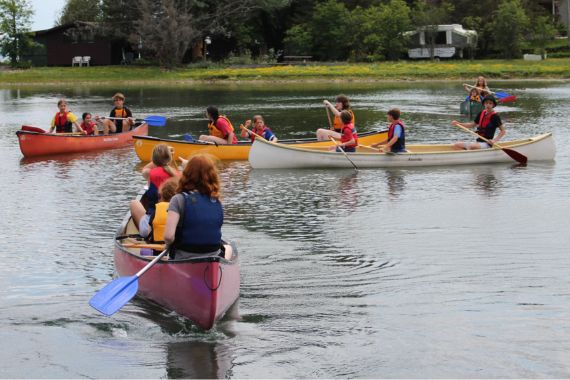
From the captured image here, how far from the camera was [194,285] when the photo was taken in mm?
9734

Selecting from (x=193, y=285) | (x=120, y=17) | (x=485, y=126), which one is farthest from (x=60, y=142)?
(x=120, y=17)

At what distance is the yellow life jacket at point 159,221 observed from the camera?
10.8 metres

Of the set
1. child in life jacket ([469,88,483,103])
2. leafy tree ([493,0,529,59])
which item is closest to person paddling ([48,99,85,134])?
child in life jacket ([469,88,483,103])

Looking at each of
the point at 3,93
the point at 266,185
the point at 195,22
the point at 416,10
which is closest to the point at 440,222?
the point at 266,185

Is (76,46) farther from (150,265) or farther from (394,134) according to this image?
(150,265)

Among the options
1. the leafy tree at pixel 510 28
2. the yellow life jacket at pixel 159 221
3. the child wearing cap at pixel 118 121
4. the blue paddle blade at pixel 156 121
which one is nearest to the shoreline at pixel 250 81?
the leafy tree at pixel 510 28

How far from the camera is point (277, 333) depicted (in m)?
10.1

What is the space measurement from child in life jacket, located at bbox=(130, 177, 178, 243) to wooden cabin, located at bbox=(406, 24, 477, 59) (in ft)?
222

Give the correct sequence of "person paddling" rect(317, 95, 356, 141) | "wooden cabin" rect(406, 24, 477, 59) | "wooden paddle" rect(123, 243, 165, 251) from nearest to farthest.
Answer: "wooden paddle" rect(123, 243, 165, 251), "person paddling" rect(317, 95, 356, 141), "wooden cabin" rect(406, 24, 477, 59)

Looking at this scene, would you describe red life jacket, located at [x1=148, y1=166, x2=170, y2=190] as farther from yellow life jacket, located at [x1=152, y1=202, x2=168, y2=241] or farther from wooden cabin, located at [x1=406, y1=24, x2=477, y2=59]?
wooden cabin, located at [x1=406, y1=24, x2=477, y2=59]

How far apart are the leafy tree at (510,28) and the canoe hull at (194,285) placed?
67796 mm

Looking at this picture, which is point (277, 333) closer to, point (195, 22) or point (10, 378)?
point (10, 378)

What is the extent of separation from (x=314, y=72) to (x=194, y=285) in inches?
2330

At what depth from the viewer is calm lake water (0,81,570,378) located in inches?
369
